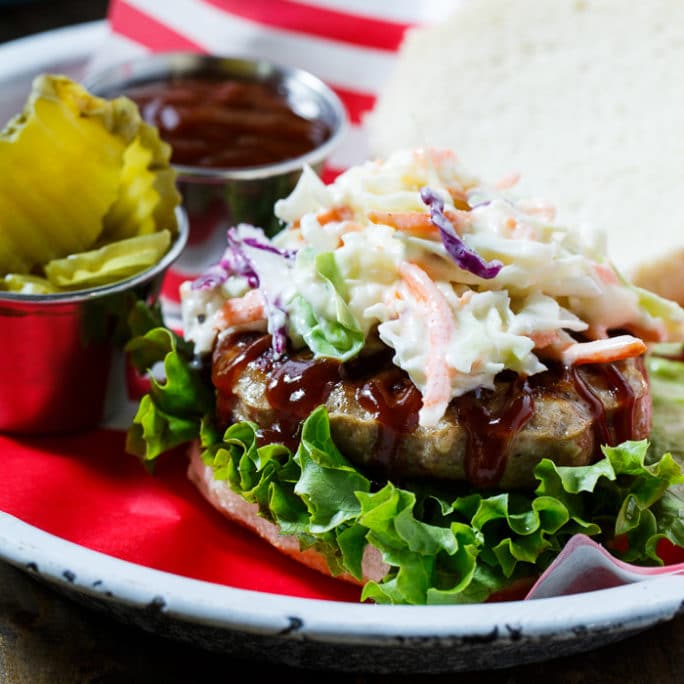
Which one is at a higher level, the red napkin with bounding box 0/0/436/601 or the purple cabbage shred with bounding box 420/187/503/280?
the purple cabbage shred with bounding box 420/187/503/280

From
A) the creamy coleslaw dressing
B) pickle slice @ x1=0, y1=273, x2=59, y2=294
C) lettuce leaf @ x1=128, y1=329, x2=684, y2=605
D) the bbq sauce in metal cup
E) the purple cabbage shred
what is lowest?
pickle slice @ x1=0, y1=273, x2=59, y2=294

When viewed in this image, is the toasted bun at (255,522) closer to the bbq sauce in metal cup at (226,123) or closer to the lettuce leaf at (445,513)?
the lettuce leaf at (445,513)

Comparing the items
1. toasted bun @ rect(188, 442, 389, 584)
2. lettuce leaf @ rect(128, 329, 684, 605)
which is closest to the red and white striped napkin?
toasted bun @ rect(188, 442, 389, 584)

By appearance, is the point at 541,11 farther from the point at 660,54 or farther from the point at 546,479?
the point at 546,479

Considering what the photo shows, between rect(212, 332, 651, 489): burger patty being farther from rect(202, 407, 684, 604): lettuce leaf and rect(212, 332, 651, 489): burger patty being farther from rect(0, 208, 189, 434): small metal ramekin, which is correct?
rect(0, 208, 189, 434): small metal ramekin

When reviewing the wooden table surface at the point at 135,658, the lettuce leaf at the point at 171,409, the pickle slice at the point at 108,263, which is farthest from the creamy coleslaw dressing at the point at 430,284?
the wooden table surface at the point at 135,658

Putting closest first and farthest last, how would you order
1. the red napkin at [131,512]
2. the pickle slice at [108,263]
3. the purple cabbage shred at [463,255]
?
the purple cabbage shred at [463,255] → the red napkin at [131,512] → the pickle slice at [108,263]

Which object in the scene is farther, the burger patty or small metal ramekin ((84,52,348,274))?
small metal ramekin ((84,52,348,274))

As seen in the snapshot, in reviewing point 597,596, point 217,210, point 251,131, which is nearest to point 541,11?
point 251,131
